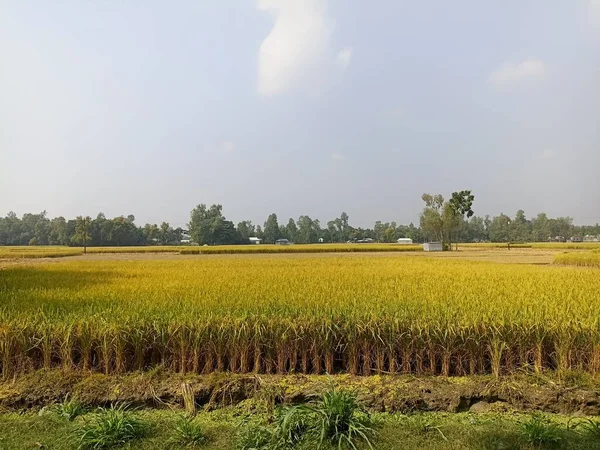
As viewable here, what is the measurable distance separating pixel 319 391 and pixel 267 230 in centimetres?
11511

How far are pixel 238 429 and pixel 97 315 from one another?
120 inches

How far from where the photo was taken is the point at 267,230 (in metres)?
119

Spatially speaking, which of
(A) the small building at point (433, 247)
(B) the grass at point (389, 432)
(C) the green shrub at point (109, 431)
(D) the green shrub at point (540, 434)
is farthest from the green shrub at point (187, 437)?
(A) the small building at point (433, 247)

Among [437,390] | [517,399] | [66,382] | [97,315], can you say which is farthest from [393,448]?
[97,315]

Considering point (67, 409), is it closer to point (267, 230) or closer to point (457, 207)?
point (457, 207)

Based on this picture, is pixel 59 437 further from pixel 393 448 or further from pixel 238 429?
pixel 393 448

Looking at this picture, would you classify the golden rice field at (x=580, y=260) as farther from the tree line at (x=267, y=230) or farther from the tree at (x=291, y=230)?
the tree at (x=291, y=230)

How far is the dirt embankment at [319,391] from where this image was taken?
167 inches

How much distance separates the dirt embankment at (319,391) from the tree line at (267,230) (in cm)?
5920

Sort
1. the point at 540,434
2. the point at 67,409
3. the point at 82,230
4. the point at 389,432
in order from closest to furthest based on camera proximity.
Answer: the point at 540,434
the point at 389,432
the point at 67,409
the point at 82,230

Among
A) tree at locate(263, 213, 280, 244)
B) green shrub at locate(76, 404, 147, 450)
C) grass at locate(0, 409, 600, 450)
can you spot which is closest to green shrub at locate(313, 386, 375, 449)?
grass at locate(0, 409, 600, 450)

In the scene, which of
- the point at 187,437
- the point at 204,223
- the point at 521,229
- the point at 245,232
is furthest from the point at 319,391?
the point at 521,229

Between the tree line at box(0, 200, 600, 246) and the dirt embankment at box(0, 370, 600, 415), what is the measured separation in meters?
59.2

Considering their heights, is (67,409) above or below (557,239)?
below
